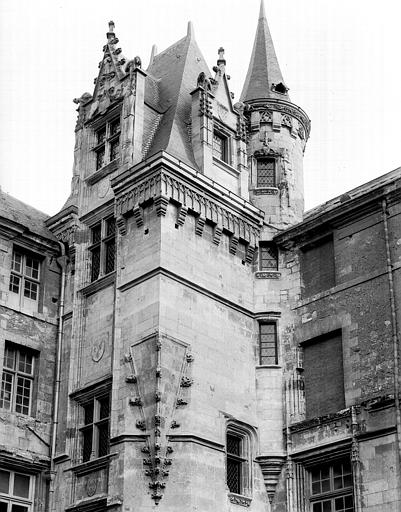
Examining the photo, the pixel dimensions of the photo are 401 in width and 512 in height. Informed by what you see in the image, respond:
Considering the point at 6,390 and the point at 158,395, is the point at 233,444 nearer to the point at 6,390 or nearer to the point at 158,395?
the point at 158,395

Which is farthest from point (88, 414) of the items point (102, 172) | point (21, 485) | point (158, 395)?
point (102, 172)

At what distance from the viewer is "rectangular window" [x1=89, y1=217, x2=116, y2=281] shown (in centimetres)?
2714

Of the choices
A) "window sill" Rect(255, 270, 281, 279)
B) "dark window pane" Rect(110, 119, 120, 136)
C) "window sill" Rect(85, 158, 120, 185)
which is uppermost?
"dark window pane" Rect(110, 119, 120, 136)

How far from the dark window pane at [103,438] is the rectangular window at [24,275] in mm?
4712

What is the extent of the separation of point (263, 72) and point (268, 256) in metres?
8.05

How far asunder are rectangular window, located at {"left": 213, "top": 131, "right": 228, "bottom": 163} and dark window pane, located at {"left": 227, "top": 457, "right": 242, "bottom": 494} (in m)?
9.72

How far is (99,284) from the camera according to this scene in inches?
1055

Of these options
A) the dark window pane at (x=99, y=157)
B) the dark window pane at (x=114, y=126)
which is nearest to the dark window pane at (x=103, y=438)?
the dark window pane at (x=99, y=157)

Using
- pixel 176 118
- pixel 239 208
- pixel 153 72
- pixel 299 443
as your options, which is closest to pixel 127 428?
pixel 299 443

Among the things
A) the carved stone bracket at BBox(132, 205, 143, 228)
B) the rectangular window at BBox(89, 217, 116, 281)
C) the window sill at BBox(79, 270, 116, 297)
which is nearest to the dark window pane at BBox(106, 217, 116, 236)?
the rectangular window at BBox(89, 217, 116, 281)

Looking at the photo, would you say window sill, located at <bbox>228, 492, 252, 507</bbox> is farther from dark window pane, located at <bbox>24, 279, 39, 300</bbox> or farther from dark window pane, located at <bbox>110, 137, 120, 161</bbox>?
dark window pane, located at <bbox>110, 137, 120, 161</bbox>

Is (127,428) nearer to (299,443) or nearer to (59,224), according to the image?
(299,443)

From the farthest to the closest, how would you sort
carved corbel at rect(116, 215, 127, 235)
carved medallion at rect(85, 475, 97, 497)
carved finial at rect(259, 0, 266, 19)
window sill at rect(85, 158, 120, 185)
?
1. carved finial at rect(259, 0, 266, 19)
2. window sill at rect(85, 158, 120, 185)
3. carved corbel at rect(116, 215, 127, 235)
4. carved medallion at rect(85, 475, 97, 497)

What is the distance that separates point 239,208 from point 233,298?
9.50ft
